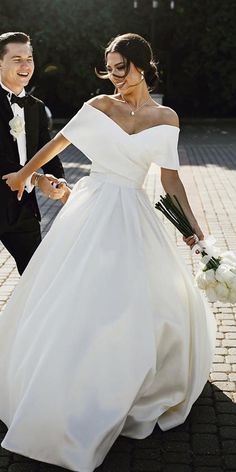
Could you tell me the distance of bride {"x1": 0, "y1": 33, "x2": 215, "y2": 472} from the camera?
127 inches

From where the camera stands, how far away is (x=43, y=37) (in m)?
24.6

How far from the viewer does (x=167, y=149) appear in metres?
3.61

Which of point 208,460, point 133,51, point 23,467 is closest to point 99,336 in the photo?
point 23,467

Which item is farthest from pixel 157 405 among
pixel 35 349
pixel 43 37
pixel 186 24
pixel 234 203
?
pixel 186 24

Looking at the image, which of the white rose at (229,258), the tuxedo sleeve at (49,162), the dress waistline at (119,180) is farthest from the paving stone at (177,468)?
the tuxedo sleeve at (49,162)

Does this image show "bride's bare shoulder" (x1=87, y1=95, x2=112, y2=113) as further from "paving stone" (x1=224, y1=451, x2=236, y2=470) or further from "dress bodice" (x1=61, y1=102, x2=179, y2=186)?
"paving stone" (x1=224, y1=451, x2=236, y2=470)

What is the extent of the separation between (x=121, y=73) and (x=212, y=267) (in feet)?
3.69

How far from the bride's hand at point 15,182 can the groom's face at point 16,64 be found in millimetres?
620

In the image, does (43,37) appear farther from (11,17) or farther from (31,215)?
(31,215)

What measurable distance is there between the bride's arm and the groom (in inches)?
8.1

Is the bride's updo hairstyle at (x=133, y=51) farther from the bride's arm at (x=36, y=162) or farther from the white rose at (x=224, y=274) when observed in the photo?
the white rose at (x=224, y=274)

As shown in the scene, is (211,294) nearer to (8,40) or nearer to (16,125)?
(16,125)

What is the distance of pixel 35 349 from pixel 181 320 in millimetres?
804

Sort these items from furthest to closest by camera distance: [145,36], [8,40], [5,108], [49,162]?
[145,36], [49,162], [5,108], [8,40]
